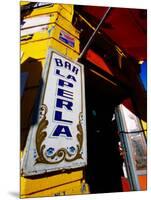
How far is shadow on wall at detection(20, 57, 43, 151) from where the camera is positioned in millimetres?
3953

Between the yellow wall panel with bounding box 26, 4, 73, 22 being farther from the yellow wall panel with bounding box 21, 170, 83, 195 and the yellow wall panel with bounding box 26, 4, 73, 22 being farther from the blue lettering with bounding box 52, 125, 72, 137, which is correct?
the yellow wall panel with bounding box 21, 170, 83, 195

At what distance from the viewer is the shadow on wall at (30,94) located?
3953 mm

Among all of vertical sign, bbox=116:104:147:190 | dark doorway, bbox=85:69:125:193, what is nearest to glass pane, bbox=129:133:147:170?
vertical sign, bbox=116:104:147:190

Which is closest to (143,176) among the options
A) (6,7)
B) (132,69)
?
(132,69)

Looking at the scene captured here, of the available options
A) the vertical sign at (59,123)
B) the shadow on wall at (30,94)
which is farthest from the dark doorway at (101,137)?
the shadow on wall at (30,94)

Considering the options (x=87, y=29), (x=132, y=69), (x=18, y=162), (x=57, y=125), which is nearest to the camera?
(x=18, y=162)

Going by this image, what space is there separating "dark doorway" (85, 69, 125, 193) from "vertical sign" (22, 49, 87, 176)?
9 centimetres

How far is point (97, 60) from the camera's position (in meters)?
4.52

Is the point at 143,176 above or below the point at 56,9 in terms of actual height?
below

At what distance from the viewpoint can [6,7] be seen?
4004mm

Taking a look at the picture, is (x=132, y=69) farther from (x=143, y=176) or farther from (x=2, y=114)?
(x=2, y=114)

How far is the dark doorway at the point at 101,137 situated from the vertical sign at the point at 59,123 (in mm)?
91

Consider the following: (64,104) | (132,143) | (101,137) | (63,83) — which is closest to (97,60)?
(63,83)

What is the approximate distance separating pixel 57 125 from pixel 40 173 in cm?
50
